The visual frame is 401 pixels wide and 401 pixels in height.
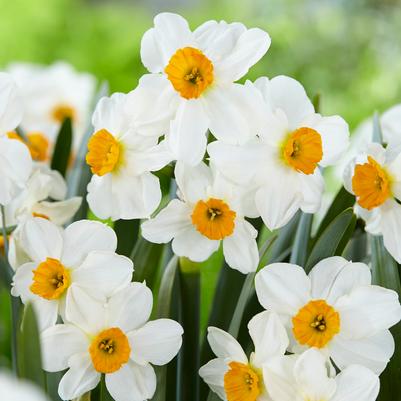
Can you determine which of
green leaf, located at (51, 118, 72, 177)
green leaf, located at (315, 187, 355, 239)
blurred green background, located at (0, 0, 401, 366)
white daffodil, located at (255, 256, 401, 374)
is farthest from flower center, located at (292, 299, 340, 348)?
blurred green background, located at (0, 0, 401, 366)

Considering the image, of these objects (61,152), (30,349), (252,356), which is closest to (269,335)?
(252,356)

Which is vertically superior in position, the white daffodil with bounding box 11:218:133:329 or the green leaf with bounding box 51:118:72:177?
the green leaf with bounding box 51:118:72:177

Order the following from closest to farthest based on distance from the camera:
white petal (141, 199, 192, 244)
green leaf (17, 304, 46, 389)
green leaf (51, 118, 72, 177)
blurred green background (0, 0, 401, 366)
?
green leaf (17, 304, 46, 389) → white petal (141, 199, 192, 244) → green leaf (51, 118, 72, 177) → blurred green background (0, 0, 401, 366)

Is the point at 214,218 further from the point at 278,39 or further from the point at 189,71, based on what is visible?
the point at 278,39

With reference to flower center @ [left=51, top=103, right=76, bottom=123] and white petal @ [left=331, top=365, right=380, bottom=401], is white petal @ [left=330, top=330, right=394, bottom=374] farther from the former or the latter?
flower center @ [left=51, top=103, right=76, bottom=123]

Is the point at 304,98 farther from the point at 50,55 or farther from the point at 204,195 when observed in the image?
the point at 50,55

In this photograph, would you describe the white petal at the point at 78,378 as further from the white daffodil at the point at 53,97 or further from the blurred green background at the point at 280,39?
the blurred green background at the point at 280,39

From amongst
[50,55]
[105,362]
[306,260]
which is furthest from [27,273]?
[50,55]

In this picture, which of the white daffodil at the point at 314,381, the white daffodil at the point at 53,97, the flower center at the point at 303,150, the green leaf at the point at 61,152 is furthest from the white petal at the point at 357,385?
the white daffodil at the point at 53,97
